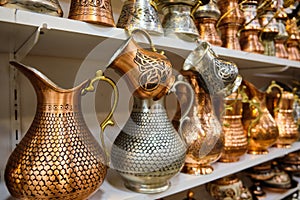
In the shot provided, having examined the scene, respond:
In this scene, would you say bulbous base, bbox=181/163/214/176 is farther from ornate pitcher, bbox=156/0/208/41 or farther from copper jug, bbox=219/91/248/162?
ornate pitcher, bbox=156/0/208/41

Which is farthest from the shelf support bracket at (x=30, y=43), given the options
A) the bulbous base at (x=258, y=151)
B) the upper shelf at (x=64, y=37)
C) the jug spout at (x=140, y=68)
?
the bulbous base at (x=258, y=151)

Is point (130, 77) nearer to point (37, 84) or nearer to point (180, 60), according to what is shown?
point (37, 84)

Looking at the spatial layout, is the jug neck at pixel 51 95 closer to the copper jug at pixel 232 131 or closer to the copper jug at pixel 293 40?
the copper jug at pixel 232 131

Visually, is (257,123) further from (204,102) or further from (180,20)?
(180,20)

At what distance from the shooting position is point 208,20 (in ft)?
2.31

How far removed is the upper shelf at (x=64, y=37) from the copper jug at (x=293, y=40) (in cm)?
44

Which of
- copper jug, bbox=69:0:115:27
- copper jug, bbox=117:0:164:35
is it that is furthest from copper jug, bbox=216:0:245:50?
copper jug, bbox=69:0:115:27

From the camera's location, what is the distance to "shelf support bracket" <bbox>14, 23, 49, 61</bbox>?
0.39 m

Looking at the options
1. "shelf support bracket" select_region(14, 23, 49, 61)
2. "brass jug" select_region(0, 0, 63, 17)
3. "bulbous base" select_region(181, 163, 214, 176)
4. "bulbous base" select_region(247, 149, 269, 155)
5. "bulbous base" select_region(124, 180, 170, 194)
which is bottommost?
"bulbous base" select_region(247, 149, 269, 155)

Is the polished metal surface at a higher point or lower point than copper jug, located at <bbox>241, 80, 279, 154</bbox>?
higher

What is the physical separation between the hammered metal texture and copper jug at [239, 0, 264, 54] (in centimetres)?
43

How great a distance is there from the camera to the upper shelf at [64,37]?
369 mm

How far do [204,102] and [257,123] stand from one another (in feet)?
0.84

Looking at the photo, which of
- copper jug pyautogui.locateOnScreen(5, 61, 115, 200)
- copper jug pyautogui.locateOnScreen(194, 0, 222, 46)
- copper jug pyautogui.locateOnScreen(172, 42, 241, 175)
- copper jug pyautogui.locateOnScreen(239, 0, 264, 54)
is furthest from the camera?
copper jug pyautogui.locateOnScreen(239, 0, 264, 54)
